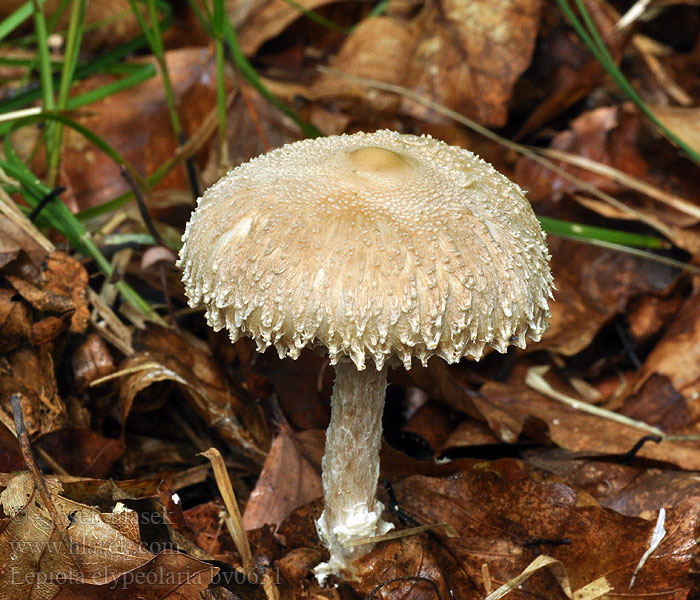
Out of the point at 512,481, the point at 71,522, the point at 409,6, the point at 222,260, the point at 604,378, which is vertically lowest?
the point at 604,378

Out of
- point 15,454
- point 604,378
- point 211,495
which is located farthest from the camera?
point 604,378

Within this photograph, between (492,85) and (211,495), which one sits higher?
(492,85)

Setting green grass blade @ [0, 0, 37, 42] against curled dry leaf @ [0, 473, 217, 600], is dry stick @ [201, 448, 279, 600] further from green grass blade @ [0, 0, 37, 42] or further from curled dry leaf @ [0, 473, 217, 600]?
green grass blade @ [0, 0, 37, 42]

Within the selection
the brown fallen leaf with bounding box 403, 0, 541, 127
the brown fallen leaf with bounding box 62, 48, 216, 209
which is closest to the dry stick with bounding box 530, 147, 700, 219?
the brown fallen leaf with bounding box 403, 0, 541, 127

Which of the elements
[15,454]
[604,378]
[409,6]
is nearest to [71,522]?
[15,454]

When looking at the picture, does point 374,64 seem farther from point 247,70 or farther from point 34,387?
point 34,387

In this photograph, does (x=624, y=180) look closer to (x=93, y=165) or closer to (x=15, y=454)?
(x=93, y=165)

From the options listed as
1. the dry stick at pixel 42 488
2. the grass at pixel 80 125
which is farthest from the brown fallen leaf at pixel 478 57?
the dry stick at pixel 42 488

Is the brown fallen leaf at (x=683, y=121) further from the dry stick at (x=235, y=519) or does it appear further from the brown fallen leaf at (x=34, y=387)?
the brown fallen leaf at (x=34, y=387)
